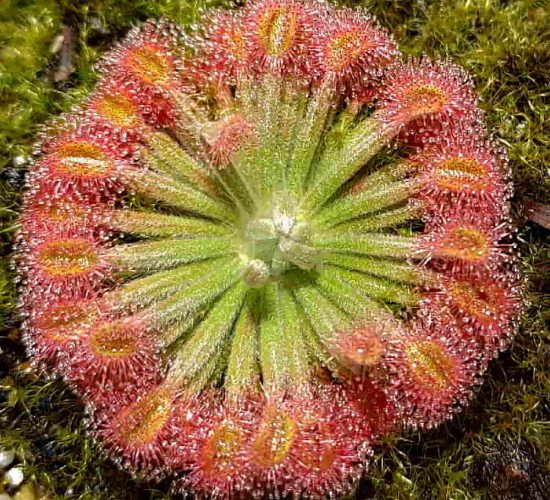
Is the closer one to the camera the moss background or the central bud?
the central bud

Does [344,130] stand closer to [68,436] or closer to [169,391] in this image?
[169,391]

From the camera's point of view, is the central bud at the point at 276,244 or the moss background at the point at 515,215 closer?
the central bud at the point at 276,244

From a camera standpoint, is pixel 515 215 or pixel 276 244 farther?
pixel 515 215

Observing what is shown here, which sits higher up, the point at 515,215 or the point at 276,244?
A: the point at 276,244
